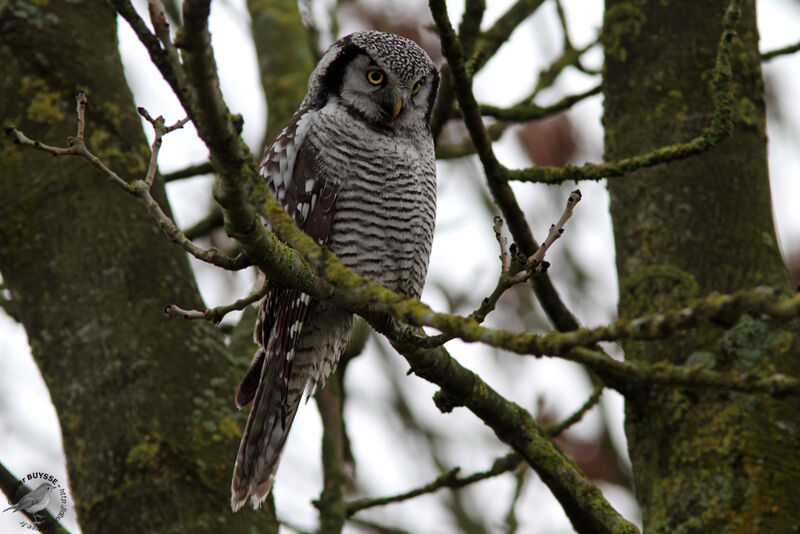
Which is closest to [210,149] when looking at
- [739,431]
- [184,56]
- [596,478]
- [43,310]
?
[184,56]

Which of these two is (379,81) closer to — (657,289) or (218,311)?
(657,289)

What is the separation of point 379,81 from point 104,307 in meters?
1.64

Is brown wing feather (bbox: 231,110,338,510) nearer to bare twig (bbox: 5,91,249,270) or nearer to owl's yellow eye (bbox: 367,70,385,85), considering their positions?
owl's yellow eye (bbox: 367,70,385,85)

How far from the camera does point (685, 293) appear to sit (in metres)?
3.33

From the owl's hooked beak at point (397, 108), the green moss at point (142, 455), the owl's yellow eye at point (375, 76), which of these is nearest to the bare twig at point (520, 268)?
the green moss at point (142, 455)

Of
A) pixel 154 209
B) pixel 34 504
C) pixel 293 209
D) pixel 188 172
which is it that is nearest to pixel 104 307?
pixel 293 209

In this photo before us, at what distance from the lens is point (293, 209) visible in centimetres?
356

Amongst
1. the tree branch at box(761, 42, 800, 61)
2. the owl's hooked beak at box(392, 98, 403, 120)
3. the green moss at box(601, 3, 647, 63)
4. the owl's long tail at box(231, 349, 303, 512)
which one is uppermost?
the tree branch at box(761, 42, 800, 61)

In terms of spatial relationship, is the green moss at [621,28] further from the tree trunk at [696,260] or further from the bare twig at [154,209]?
the bare twig at [154,209]

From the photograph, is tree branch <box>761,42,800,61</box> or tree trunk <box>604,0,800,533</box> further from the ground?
tree branch <box>761,42,800,61</box>

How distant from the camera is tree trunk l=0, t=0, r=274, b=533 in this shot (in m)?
3.13

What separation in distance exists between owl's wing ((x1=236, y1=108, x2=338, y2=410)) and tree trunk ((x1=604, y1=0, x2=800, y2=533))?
1273 mm

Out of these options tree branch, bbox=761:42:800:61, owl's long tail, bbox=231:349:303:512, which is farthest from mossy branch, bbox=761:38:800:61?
owl's long tail, bbox=231:349:303:512

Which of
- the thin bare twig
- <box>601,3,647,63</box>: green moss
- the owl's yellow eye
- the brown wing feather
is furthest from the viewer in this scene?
the thin bare twig
